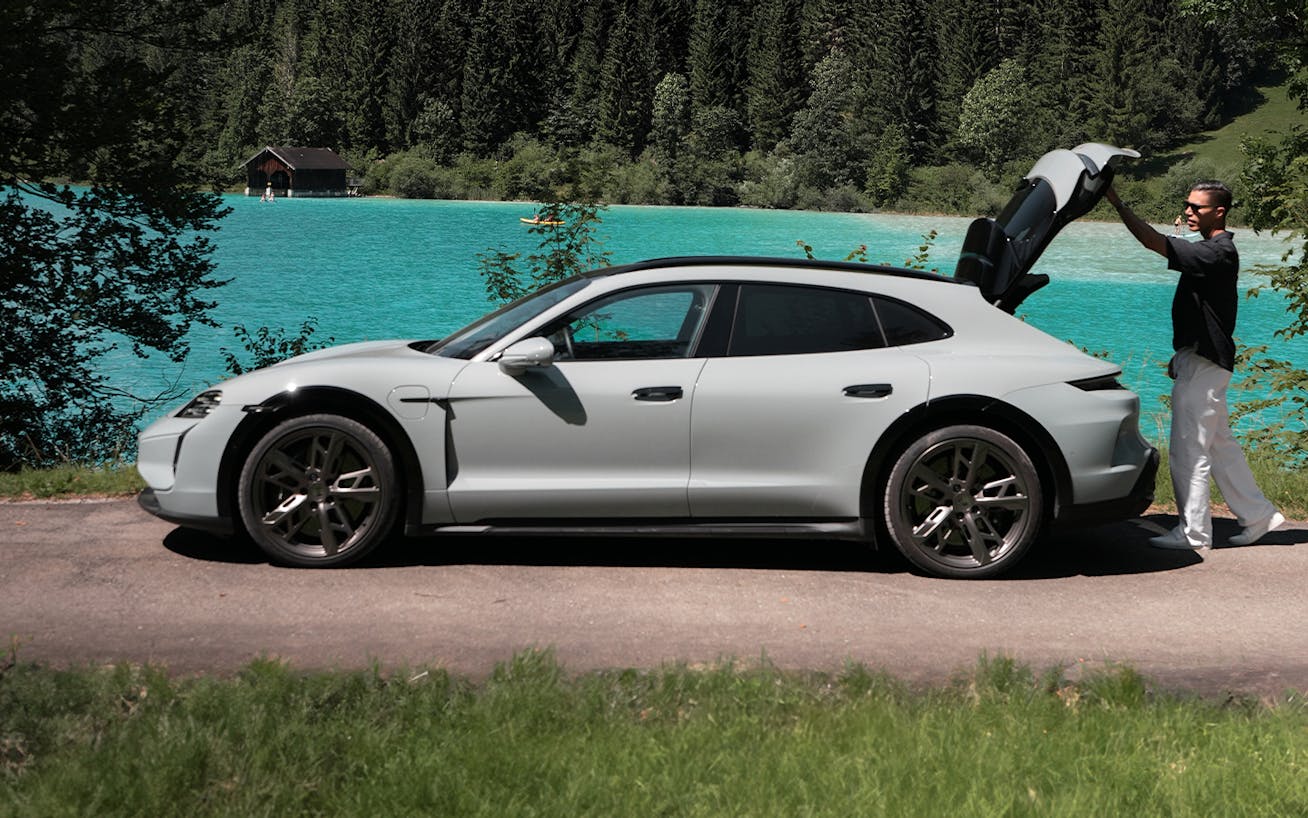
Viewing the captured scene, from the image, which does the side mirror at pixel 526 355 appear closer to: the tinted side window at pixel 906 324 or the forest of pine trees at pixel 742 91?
the tinted side window at pixel 906 324

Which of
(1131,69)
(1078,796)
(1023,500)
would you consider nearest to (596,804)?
(1078,796)

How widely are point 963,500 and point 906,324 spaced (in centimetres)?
93

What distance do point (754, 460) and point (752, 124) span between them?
123978 mm

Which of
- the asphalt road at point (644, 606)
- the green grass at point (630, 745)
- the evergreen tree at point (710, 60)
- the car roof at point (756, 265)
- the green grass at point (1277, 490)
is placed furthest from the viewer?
the evergreen tree at point (710, 60)

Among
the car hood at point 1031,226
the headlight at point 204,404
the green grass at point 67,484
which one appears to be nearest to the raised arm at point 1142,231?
the car hood at point 1031,226

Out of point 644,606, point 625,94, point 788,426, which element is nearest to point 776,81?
point 625,94

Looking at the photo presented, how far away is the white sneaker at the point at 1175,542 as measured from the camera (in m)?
7.59

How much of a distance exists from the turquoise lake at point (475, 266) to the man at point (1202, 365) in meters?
15.8

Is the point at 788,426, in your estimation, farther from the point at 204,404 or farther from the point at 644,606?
the point at 204,404

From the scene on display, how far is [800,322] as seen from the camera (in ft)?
22.6

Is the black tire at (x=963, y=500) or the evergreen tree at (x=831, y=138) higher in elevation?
the evergreen tree at (x=831, y=138)

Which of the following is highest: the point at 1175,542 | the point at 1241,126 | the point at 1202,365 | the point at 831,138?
the point at 1241,126

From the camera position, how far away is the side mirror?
21.5 ft

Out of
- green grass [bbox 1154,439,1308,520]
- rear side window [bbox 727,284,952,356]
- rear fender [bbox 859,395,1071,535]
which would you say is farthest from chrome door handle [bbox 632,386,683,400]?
green grass [bbox 1154,439,1308,520]
